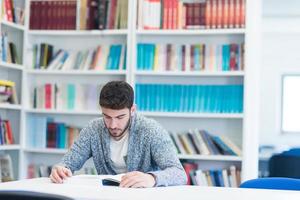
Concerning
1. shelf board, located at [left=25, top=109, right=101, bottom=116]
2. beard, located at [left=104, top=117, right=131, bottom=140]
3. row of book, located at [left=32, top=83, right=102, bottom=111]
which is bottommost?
beard, located at [left=104, top=117, right=131, bottom=140]

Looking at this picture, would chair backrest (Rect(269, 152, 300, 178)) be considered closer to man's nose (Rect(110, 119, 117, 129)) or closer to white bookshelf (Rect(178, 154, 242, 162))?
white bookshelf (Rect(178, 154, 242, 162))

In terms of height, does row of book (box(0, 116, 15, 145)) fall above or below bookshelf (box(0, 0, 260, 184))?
below

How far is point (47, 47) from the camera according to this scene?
16.8 ft

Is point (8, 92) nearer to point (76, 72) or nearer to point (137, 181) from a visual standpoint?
point (76, 72)

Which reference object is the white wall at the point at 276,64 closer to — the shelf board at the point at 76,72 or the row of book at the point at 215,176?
the row of book at the point at 215,176

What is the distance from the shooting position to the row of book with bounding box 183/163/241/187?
4.66 meters

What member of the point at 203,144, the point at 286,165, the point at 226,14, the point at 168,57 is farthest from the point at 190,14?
the point at 286,165

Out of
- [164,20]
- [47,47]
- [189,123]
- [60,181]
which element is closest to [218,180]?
[189,123]

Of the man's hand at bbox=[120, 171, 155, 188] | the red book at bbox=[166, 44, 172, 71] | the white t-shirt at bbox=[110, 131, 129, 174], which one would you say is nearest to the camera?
the man's hand at bbox=[120, 171, 155, 188]

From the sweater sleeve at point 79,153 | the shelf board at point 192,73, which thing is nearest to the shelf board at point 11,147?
the shelf board at point 192,73

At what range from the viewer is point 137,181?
2.31m

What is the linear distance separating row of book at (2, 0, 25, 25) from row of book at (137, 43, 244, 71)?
1188mm

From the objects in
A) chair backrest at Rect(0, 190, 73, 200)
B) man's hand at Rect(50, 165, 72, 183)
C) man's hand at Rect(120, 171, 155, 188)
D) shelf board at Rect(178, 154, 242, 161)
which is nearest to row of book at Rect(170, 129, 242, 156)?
shelf board at Rect(178, 154, 242, 161)

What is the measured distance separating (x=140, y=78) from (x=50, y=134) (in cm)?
102
